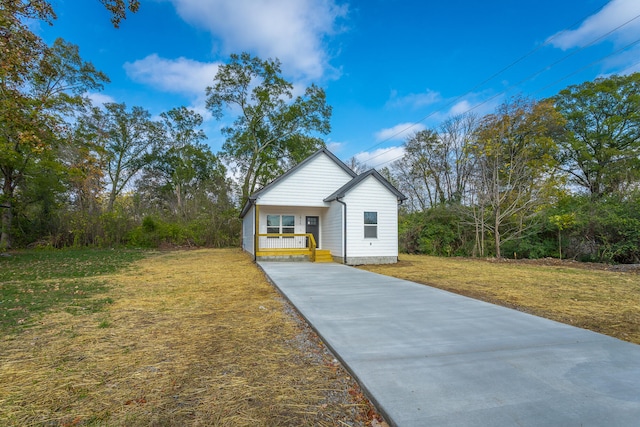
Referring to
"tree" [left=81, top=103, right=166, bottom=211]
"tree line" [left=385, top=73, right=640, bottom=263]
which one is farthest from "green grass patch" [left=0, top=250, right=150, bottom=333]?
"tree" [left=81, top=103, right=166, bottom=211]

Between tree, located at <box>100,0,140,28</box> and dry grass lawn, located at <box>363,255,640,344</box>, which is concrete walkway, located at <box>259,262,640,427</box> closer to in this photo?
dry grass lawn, located at <box>363,255,640,344</box>

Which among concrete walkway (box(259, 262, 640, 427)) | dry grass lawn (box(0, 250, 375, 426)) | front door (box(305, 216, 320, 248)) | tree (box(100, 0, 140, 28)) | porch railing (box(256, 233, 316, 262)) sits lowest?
dry grass lawn (box(0, 250, 375, 426))

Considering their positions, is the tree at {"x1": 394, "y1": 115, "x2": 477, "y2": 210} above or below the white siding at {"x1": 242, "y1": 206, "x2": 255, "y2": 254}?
above

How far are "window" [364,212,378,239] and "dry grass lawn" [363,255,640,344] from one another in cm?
362

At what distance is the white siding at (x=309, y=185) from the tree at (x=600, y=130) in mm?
17134

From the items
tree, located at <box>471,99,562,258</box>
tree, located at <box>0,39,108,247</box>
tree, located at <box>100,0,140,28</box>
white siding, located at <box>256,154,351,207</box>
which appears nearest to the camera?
tree, located at <box>100,0,140,28</box>

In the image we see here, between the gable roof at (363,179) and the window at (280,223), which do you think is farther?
the window at (280,223)

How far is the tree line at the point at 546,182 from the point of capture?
40.8 ft

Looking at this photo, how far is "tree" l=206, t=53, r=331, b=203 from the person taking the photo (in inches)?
975

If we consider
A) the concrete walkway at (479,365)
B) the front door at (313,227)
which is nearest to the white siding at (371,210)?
the front door at (313,227)

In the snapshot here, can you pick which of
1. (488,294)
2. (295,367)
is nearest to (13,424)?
(295,367)

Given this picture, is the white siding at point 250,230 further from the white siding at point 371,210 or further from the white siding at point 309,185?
the white siding at point 371,210

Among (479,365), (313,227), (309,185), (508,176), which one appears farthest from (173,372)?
(508,176)

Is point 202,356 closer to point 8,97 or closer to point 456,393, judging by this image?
point 456,393
